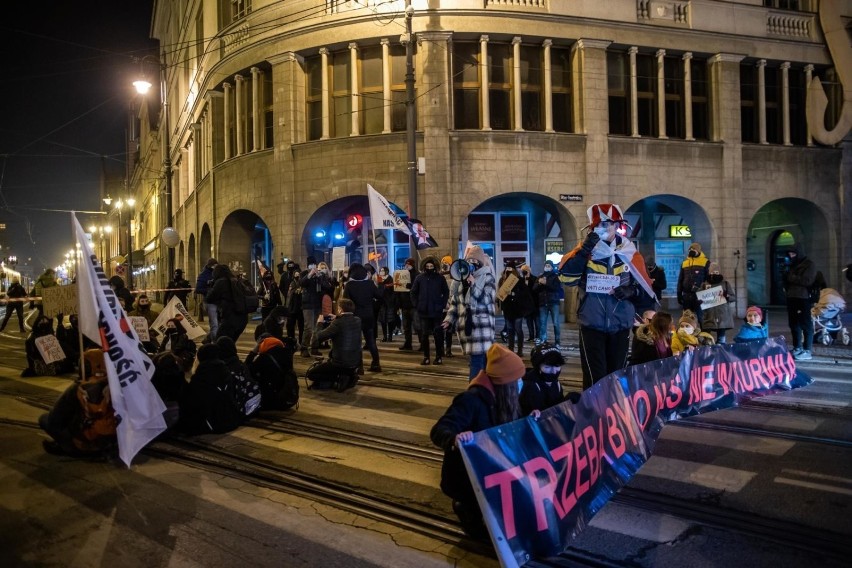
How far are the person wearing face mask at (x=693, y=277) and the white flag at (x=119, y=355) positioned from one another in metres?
Result: 10.4

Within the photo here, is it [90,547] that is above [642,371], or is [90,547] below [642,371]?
below

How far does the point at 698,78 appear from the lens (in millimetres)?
21641

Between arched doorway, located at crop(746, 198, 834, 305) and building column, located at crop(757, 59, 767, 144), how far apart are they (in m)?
2.59

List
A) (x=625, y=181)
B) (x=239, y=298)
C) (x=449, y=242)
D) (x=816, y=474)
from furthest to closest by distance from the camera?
(x=625, y=181) < (x=449, y=242) < (x=239, y=298) < (x=816, y=474)

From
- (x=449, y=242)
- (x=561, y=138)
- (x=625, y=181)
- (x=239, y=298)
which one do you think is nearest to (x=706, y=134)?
(x=625, y=181)

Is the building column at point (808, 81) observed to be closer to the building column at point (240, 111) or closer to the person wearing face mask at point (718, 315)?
the person wearing face mask at point (718, 315)

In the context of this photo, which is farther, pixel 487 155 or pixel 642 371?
pixel 487 155

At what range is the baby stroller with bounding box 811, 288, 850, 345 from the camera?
41.5 feet

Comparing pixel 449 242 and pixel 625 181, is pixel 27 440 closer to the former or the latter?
pixel 449 242

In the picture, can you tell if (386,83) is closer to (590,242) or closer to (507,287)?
(507,287)

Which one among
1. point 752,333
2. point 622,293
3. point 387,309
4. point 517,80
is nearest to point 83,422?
point 622,293

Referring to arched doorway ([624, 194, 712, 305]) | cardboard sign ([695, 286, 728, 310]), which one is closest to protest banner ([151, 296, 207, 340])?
cardboard sign ([695, 286, 728, 310])

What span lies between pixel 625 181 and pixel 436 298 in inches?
463

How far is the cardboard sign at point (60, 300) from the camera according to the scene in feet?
32.9
